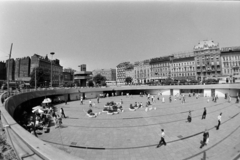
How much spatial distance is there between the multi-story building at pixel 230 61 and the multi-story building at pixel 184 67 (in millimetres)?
13760

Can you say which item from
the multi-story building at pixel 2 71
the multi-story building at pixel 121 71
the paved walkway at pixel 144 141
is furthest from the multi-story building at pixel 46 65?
the paved walkway at pixel 144 141

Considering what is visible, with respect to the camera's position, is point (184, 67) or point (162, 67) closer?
point (184, 67)

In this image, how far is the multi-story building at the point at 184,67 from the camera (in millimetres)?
73562

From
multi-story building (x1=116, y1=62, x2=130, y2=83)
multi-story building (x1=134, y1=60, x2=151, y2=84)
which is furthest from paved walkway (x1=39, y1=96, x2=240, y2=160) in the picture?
multi-story building (x1=116, y1=62, x2=130, y2=83)

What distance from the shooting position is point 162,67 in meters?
85.4

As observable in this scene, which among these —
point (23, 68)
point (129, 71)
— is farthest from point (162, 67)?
point (23, 68)

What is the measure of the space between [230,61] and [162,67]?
34781 mm

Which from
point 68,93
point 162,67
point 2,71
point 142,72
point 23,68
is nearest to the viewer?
point 68,93

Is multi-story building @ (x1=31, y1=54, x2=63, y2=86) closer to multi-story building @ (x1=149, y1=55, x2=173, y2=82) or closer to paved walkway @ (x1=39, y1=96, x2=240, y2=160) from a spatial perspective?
paved walkway @ (x1=39, y1=96, x2=240, y2=160)

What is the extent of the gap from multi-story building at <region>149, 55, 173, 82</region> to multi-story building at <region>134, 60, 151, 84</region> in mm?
4275

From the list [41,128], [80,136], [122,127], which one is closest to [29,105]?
[41,128]

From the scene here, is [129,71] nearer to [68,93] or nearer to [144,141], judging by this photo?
[68,93]

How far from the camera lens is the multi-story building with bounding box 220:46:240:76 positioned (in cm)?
6349

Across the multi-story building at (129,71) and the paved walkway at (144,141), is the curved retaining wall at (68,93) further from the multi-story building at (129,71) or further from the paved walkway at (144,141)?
the multi-story building at (129,71)
